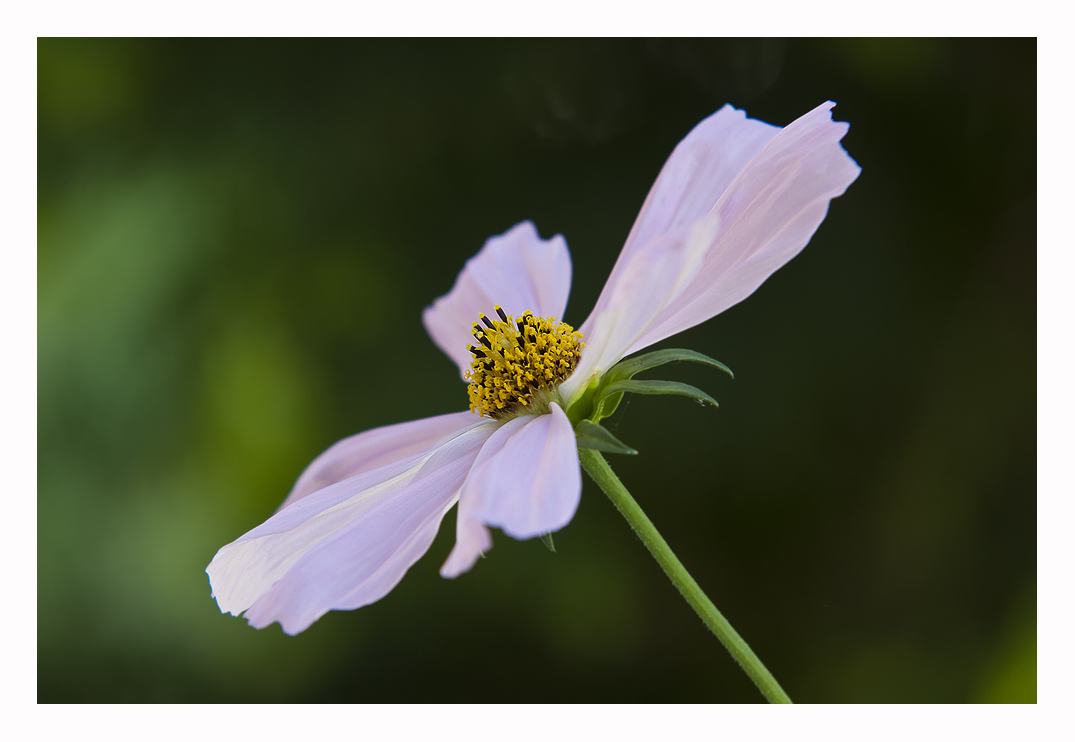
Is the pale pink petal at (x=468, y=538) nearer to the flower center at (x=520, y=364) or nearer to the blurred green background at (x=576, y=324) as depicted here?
the flower center at (x=520, y=364)

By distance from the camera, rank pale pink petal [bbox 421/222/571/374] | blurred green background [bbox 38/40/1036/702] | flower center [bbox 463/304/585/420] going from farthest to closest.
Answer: blurred green background [bbox 38/40/1036/702] < pale pink petal [bbox 421/222/571/374] < flower center [bbox 463/304/585/420]

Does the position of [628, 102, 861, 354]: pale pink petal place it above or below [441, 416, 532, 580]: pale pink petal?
above

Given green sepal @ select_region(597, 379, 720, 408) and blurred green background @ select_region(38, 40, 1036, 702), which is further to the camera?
blurred green background @ select_region(38, 40, 1036, 702)

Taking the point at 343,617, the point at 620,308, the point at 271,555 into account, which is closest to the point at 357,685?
the point at 343,617

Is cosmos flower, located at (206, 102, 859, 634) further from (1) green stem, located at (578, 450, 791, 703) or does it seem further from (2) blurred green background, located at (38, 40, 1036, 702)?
(2) blurred green background, located at (38, 40, 1036, 702)

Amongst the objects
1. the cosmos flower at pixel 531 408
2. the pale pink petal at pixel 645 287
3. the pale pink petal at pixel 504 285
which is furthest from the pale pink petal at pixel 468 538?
the pale pink petal at pixel 504 285

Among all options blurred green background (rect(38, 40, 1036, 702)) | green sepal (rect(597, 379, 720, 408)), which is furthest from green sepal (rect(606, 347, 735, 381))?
blurred green background (rect(38, 40, 1036, 702))

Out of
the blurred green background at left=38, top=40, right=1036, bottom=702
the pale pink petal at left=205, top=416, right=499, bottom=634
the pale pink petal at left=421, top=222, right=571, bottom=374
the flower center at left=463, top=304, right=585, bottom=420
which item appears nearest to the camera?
the pale pink petal at left=205, top=416, right=499, bottom=634
